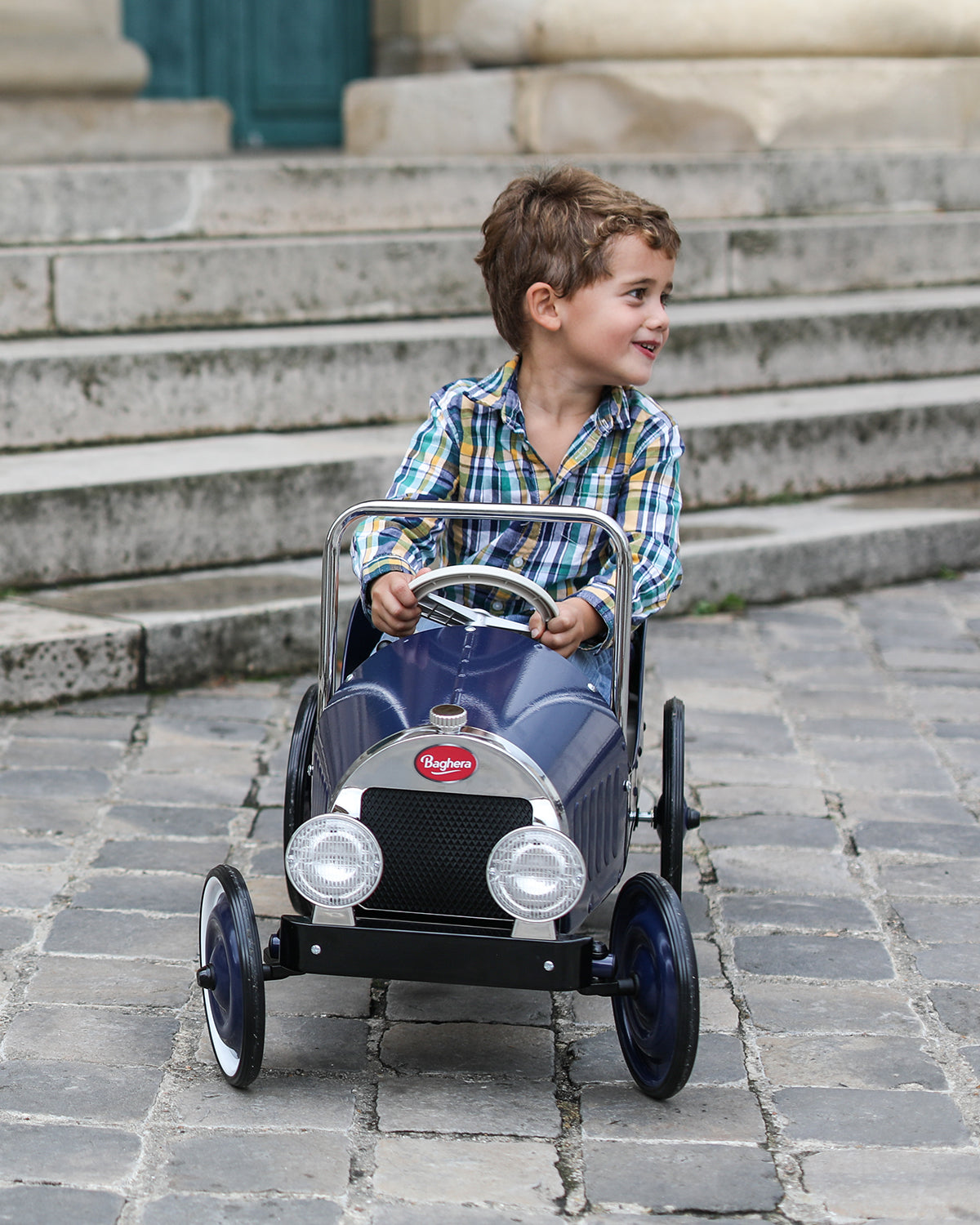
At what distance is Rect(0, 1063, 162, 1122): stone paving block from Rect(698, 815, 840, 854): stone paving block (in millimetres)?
1460

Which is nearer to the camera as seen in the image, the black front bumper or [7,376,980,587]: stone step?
the black front bumper

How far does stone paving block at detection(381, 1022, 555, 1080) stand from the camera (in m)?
2.67

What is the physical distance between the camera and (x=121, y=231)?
6.38 meters

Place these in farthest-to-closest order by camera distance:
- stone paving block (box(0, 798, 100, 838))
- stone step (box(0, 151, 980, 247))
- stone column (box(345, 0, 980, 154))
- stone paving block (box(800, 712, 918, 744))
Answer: stone column (box(345, 0, 980, 154)) < stone step (box(0, 151, 980, 247)) < stone paving block (box(800, 712, 918, 744)) < stone paving block (box(0, 798, 100, 838))

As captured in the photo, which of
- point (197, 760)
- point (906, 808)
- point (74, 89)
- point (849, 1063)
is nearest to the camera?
point (849, 1063)

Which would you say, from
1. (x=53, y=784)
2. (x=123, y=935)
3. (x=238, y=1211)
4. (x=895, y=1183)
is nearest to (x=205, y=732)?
(x=53, y=784)

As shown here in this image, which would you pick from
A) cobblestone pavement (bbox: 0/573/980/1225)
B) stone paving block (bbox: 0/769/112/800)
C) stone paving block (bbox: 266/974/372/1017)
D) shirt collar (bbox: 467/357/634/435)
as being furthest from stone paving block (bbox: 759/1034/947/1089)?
stone paving block (bbox: 0/769/112/800)

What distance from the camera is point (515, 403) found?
3.05m

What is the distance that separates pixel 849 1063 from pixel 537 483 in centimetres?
110

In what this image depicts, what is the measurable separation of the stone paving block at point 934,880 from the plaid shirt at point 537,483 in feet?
2.77

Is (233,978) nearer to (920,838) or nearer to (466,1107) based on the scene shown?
(466,1107)

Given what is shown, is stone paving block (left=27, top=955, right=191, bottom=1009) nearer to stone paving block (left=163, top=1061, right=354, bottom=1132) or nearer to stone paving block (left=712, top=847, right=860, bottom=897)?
stone paving block (left=163, top=1061, right=354, bottom=1132)

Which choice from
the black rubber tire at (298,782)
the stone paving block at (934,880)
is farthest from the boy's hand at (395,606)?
the stone paving block at (934,880)

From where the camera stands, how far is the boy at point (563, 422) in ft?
9.61
